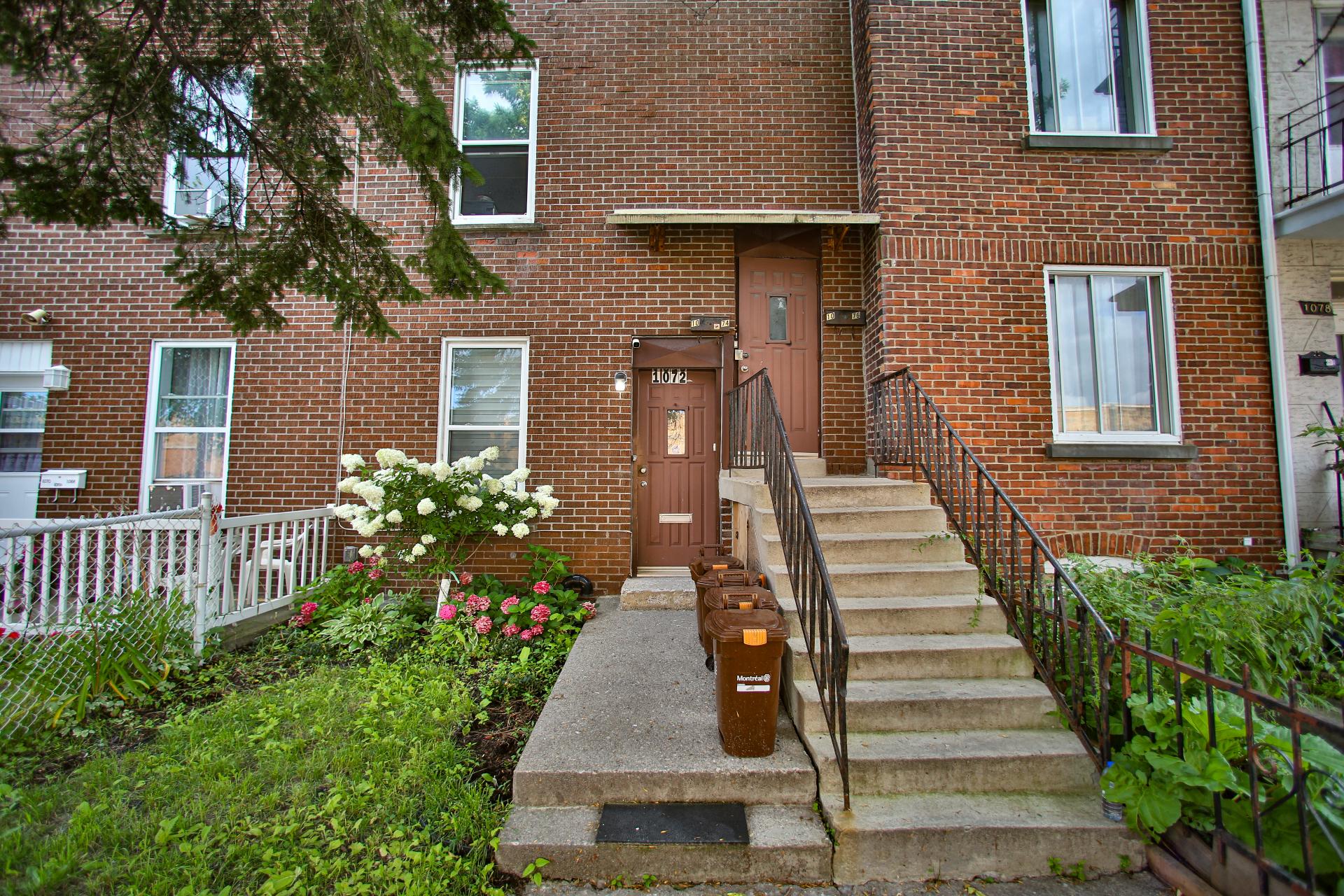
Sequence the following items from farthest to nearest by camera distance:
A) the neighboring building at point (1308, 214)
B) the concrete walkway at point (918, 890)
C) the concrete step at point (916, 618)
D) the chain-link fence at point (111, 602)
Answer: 1. the neighboring building at point (1308, 214)
2. the concrete step at point (916, 618)
3. the chain-link fence at point (111, 602)
4. the concrete walkway at point (918, 890)

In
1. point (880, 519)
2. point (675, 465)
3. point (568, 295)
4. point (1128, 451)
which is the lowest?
point (880, 519)

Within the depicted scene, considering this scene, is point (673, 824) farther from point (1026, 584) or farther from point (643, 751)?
point (1026, 584)

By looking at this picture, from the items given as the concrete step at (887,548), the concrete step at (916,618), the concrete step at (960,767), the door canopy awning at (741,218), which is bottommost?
the concrete step at (960,767)

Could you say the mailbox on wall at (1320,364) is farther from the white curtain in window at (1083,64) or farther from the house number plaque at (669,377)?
the house number plaque at (669,377)

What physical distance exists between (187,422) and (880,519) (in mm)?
7002

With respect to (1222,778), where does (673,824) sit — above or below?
below

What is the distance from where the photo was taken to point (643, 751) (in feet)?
9.70

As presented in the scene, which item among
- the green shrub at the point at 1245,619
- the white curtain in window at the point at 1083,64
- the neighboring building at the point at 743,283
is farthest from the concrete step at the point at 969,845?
the white curtain in window at the point at 1083,64

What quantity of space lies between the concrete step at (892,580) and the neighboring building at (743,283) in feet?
6.53

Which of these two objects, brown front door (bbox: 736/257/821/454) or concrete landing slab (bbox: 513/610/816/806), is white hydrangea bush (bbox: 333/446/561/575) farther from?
brown front door (bbox: 736/257/821/454)

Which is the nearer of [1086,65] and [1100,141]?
[1100,141]

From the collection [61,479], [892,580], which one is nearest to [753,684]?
[892,580]

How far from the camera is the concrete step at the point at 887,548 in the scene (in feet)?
13.2

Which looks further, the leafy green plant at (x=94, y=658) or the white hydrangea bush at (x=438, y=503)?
the white hydrangea bush at (x=438, y=503)
